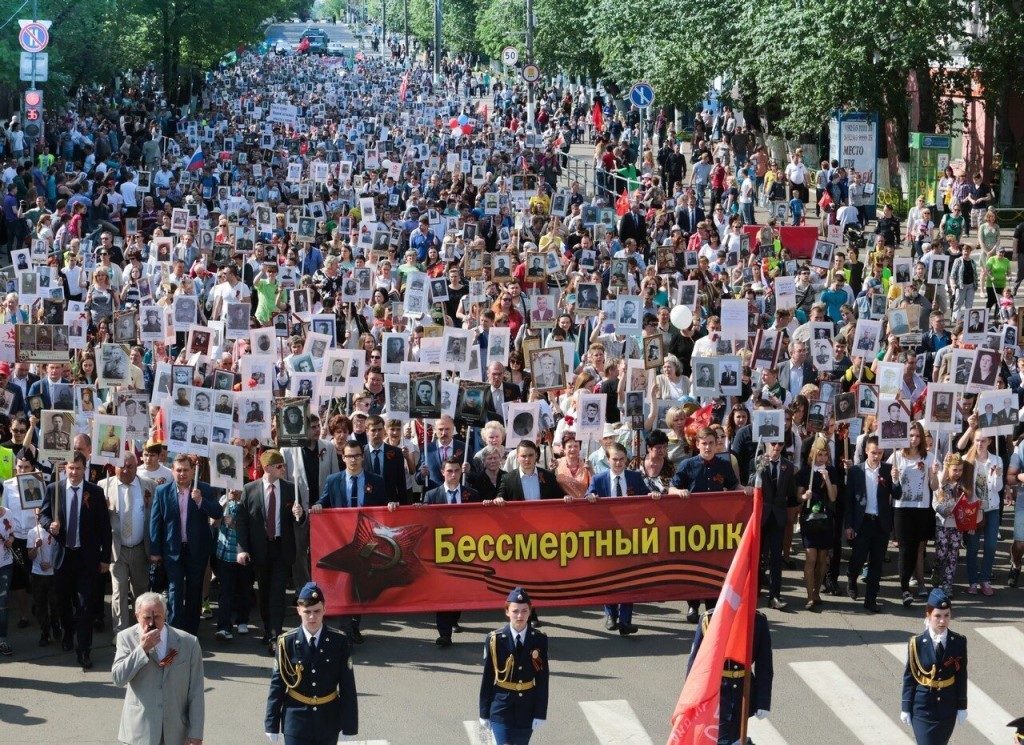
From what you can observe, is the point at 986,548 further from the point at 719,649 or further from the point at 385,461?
the point at 719,649


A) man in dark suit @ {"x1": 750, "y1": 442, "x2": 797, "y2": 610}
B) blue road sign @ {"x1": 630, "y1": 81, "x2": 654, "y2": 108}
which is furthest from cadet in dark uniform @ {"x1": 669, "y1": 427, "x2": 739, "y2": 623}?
blue road sign @ {"x1": 630, "y1": 81, "x2": 654, "y2": 108}

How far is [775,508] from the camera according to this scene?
1543 centimetres

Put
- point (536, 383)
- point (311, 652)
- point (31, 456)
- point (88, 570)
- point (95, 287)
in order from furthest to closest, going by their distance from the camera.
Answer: point (95, 287) < point (536, 383) < point (31, 456) < point (88, 570) < point (311, 652)

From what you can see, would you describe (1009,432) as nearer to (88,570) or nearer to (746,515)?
(746,515)

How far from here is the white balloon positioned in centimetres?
2084

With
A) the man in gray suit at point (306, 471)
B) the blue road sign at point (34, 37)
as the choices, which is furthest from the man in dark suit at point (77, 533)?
the blue road sign at point (34, 37)

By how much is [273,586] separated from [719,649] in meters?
4.92

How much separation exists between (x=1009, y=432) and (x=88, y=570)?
832 centimetres

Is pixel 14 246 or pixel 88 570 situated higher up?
pixel 14 246

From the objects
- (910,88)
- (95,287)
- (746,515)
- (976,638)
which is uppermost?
(910,88)

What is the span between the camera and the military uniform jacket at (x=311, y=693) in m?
10.4

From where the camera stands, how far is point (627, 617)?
14.7 meters

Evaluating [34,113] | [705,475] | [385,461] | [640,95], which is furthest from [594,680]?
[34,113]

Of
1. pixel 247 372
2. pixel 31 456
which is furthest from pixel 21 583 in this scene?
pixel 247 372
